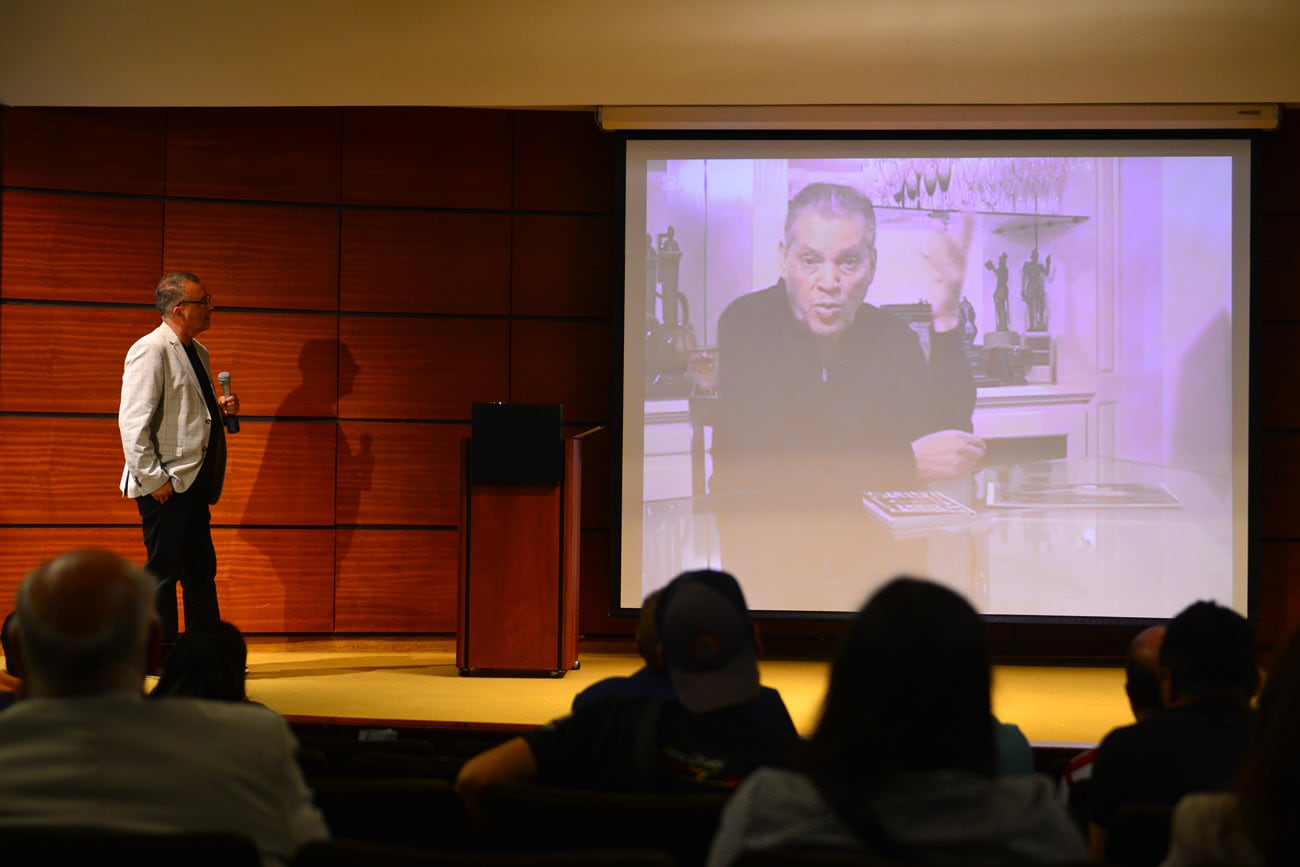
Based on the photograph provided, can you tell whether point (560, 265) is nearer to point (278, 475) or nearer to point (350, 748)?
point (278, 475)

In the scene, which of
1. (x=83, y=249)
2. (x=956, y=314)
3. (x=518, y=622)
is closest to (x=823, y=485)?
(x=956, y=314)

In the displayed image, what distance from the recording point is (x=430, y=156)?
5.74 m

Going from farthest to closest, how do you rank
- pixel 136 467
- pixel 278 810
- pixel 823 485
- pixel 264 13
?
pixel 823 485
pixel 264 13
pixel 136 467
pixel 278 810

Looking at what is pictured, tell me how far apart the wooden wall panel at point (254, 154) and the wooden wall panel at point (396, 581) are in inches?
63.9

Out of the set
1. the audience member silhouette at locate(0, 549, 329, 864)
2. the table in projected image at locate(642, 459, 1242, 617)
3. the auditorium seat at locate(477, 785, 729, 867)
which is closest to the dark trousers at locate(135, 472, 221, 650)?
the table in projected image at locate(642, 459, 1242, 617)

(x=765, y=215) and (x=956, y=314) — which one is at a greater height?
(x=765, y=215)

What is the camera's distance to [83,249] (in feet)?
18.4

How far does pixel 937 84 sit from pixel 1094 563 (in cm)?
219

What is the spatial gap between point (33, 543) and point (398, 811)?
4.55 m

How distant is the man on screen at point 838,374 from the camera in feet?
17.6

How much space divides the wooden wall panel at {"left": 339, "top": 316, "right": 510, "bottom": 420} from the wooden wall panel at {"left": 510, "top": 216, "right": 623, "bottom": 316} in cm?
21

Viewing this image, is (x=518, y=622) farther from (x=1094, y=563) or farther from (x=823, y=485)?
(x=1094, y=563)

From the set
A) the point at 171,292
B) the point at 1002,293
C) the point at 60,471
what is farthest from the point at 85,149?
the point at 1002,293

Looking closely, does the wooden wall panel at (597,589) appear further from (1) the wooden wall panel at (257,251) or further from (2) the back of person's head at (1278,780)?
(2) the back of person's head at (1278,780)
